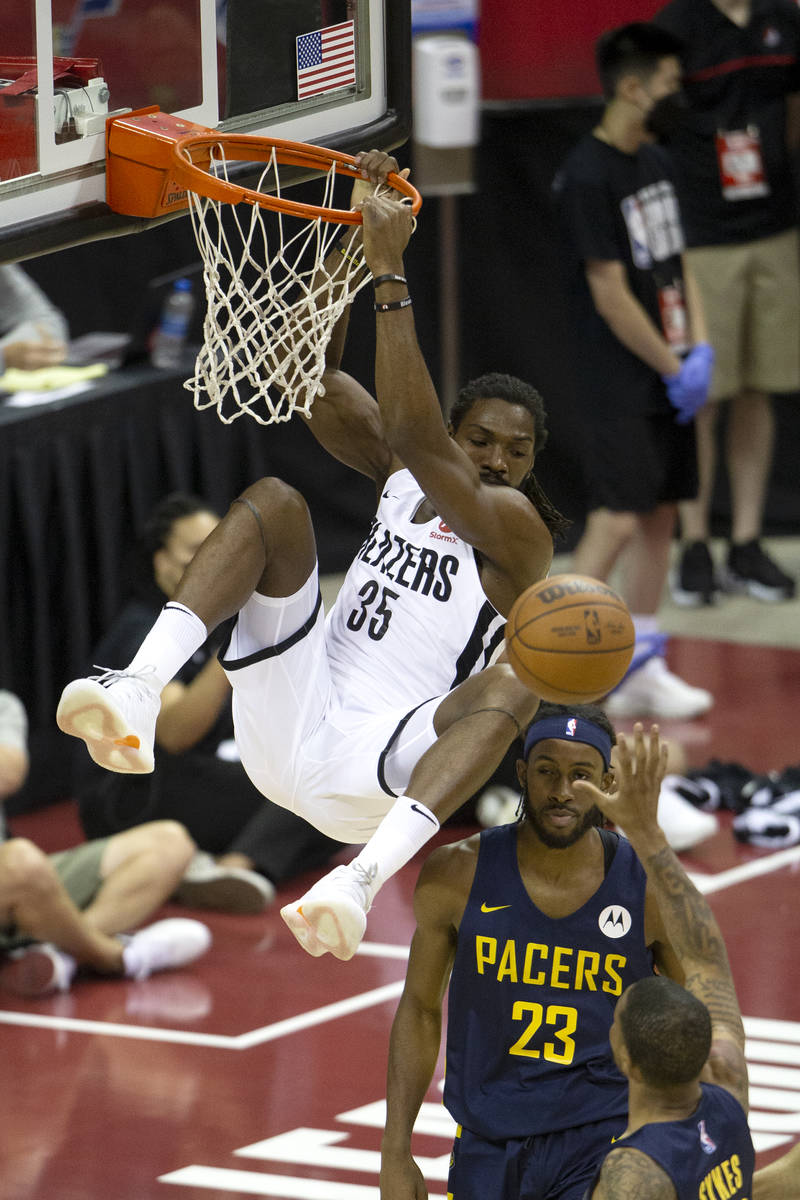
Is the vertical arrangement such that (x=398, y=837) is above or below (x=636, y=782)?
below

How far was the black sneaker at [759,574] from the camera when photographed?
12281 millimetres

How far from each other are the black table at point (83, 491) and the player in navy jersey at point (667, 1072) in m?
5.07

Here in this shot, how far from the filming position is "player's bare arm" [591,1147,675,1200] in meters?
4.14

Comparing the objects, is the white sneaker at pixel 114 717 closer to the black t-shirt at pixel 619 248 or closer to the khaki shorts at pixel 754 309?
the black t-shirt at pixel 619 248

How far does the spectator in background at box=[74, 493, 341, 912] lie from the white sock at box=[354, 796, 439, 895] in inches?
133

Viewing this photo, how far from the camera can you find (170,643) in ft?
16.4

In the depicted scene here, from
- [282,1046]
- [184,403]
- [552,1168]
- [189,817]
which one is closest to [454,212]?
[184,403]

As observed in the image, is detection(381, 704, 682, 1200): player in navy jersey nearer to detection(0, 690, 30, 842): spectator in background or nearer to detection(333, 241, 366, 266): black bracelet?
detection(333, 241, 366, 266): black bracelet

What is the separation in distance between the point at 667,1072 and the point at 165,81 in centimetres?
288

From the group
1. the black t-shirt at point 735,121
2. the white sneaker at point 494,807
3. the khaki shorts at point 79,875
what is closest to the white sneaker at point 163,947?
the khaki shorts at point 79,875

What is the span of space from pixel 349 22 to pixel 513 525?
5.35 ft

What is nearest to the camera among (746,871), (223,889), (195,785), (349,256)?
(349,256)

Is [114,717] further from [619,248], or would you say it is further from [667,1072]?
[619,248]

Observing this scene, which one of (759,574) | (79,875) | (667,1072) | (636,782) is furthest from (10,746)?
(759,574)
